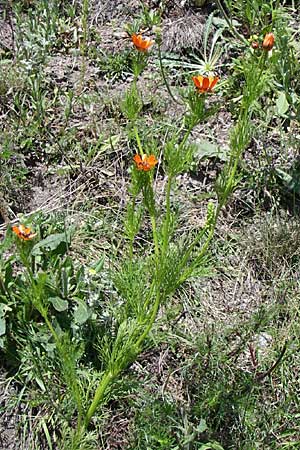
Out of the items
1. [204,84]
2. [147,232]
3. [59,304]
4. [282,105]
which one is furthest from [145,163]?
[282,105]

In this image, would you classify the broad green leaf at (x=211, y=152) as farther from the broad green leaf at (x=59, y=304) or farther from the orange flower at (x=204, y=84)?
the orange flower at (x=204, y=84)

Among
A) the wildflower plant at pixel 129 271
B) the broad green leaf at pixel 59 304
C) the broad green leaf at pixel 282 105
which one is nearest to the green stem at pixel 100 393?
the wildflower plant at pixel 129 271

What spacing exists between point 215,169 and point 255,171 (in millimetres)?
170

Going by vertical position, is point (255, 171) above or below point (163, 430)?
above

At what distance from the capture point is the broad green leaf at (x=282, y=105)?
2.68m

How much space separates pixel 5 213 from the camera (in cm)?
240

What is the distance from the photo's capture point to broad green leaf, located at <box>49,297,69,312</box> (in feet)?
6.86

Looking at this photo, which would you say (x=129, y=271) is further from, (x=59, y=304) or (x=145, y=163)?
(x=145, y=163)

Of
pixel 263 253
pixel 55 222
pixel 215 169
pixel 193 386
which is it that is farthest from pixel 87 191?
pixel 193 386

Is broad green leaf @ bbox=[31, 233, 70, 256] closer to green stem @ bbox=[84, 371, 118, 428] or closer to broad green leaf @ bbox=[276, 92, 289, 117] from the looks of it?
green stem @ bbox=[84, 371, 118, 428]

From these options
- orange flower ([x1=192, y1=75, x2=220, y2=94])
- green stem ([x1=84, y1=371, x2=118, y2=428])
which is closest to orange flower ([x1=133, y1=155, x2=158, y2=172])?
orange flower ([x1=192, y1=75, x2=220, y2=94])

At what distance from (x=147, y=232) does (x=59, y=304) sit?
1.75 feet

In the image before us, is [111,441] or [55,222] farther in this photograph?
[55,222]

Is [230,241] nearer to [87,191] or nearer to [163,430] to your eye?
[87,191]
